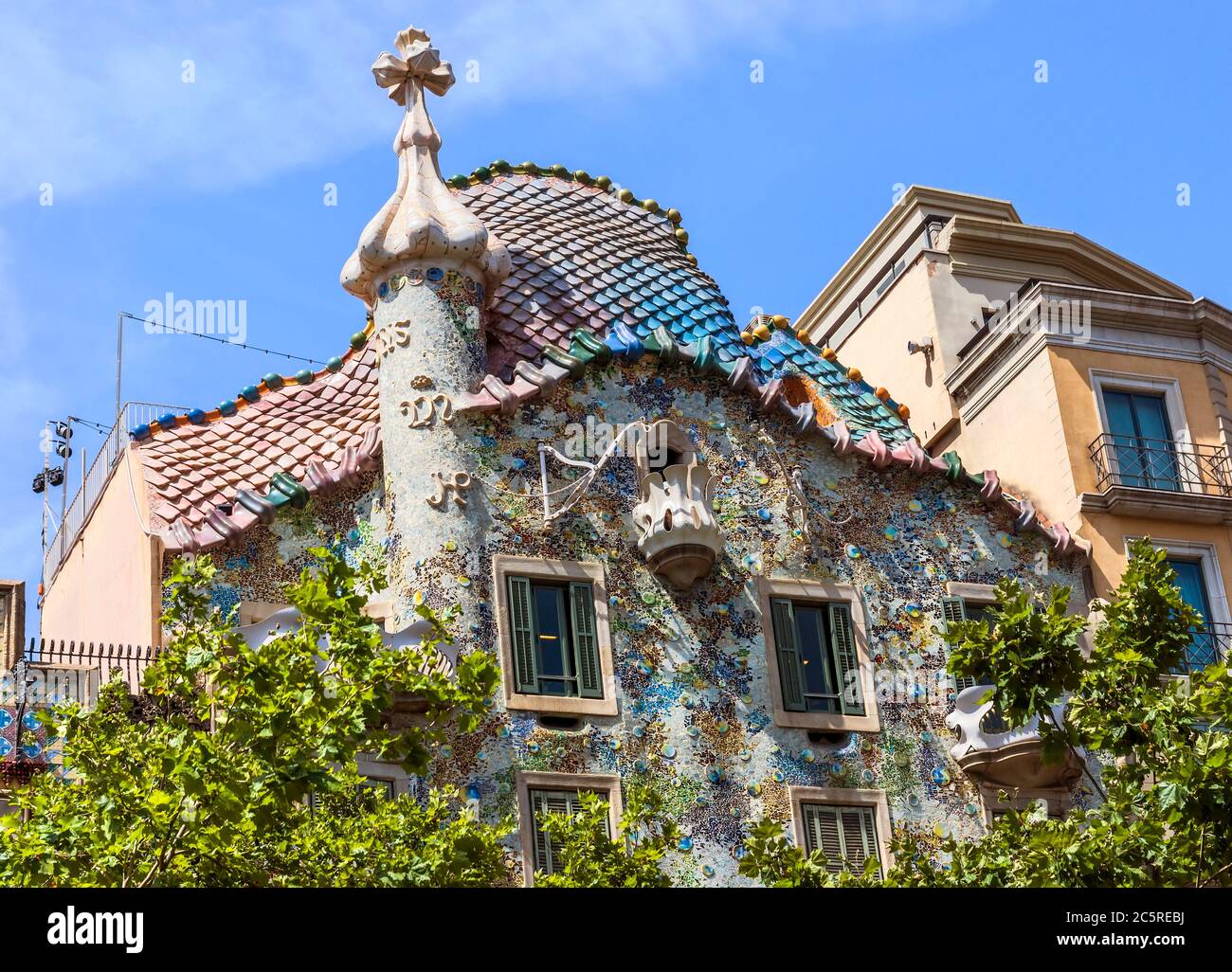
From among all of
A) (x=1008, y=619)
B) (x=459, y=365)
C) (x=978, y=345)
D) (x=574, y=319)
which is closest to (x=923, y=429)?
(x=978, y=345)

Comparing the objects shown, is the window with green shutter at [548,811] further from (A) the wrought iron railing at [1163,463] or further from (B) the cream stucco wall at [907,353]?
(B) the cream stucco wall at [907,353]

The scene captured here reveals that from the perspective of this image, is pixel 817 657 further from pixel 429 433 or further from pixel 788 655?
pixel 429 433

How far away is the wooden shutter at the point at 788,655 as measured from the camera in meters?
21.6

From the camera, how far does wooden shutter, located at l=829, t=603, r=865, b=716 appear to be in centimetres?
2183

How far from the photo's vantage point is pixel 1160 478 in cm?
2466

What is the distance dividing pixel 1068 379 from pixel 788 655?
17.8ft

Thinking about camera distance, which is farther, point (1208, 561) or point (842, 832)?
point (1208, 561)

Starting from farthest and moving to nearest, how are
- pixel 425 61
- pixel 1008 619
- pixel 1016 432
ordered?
pixel 1016 432
pixel 425 61
pixel 1008 619

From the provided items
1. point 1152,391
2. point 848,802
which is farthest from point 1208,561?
point 848,802
